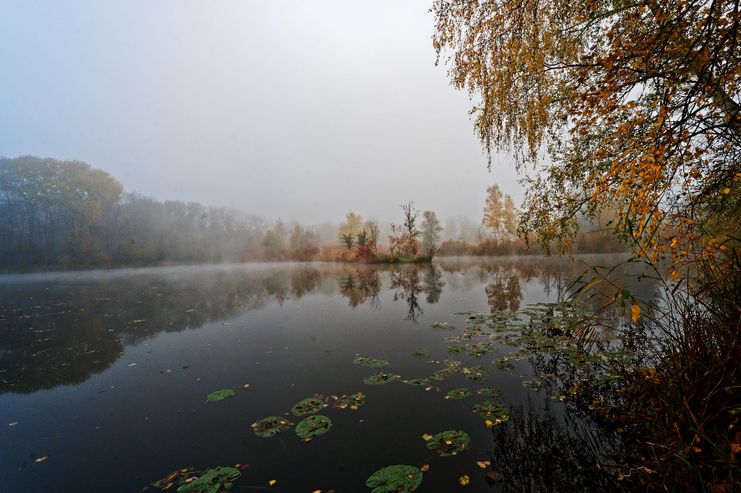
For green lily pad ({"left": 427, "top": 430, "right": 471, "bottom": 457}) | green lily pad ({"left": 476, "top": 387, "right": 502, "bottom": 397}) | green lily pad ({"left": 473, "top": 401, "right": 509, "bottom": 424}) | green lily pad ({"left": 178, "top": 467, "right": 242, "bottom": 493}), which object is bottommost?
green lily pad ({"left": 178, "top": 467, "right": 242, "bottom": 493})

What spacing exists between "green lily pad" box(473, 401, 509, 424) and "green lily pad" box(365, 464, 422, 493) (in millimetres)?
1408

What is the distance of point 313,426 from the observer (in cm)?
382

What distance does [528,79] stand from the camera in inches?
223

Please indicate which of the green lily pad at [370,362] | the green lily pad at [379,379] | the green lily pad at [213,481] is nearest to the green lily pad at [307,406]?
the green lily pad at [379,379]

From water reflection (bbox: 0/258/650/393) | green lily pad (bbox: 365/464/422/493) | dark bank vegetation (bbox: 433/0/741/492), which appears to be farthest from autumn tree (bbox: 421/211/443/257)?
green lily pad (bbox: 365/464/422/493)

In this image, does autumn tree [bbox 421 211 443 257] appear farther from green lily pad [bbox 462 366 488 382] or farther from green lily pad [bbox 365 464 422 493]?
green lily pad [bbox 365 464 422 493]

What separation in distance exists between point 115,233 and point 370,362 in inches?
2020

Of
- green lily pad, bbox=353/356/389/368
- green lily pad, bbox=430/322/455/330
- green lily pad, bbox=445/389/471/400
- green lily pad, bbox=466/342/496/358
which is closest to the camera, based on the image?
green lily pad, bbox=445/389/471/400

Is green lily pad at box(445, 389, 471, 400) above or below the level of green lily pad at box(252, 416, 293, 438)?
above

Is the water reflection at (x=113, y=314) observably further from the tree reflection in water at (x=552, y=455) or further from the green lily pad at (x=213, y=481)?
the tree reflection in water at (x=552, y=455)

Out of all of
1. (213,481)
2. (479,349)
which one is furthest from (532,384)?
(213,481)

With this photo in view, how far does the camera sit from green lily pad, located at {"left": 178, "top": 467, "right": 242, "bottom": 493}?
2.86m

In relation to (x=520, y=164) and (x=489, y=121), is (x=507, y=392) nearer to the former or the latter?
(x=520, y=164)

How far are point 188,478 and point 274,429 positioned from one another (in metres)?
1.00
